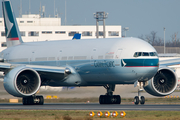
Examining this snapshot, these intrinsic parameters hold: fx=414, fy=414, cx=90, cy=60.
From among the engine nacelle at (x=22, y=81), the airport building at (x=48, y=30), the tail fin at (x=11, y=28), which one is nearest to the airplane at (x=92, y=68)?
the engine nacelle at (x=22, y=81)

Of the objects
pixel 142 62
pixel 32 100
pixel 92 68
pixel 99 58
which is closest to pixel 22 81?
pixel 32 100

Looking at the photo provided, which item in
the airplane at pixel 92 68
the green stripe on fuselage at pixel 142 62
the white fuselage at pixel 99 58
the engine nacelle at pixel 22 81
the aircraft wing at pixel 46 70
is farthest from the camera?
the aircraft wing at pixel 46 70

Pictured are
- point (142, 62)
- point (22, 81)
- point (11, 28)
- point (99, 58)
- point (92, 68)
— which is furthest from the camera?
point (11, 28)

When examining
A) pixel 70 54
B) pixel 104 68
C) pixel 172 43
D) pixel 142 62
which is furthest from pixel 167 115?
pixel 172 43

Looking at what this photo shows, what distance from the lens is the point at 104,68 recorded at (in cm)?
3288

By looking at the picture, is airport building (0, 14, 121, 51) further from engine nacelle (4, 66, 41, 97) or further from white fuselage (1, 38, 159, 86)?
engine nacelle (4, 66, 41, 97)

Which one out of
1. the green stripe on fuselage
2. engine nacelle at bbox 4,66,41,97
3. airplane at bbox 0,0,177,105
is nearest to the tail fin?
airplane at bbox 0,0,177,105

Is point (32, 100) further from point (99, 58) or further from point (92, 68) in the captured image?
point (99, 58)

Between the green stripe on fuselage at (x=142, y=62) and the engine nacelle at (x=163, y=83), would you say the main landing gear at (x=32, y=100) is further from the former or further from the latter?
the engine nacelle at (x=163, y=83)

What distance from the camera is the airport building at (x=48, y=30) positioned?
11531 cm

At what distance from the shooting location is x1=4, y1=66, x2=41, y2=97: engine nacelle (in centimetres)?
3178

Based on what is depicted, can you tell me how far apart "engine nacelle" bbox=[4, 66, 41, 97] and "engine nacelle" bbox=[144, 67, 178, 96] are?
914cm

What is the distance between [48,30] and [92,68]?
278 feet

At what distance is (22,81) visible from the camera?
1308 inches
